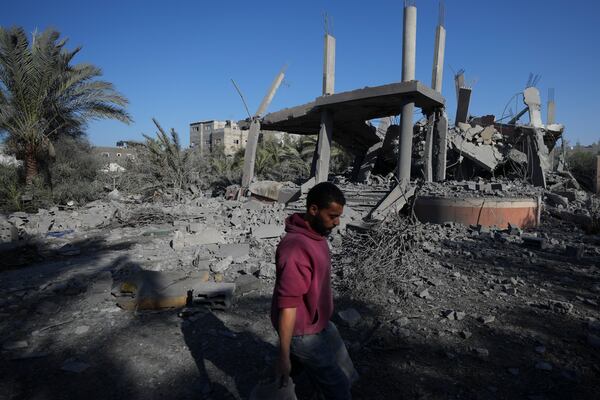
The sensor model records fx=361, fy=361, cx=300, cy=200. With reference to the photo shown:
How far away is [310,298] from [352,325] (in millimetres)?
1871

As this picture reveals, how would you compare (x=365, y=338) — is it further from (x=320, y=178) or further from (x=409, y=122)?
(x=320, y=178)

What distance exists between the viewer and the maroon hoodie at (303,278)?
5.30 ft

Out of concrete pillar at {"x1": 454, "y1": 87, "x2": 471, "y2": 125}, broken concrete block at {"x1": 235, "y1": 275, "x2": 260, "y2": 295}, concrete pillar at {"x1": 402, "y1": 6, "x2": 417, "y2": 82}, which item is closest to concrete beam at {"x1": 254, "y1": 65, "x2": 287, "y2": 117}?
concrete pillar at {"x1": 402, "y1": 6, "x2": 417, "y2": 82}

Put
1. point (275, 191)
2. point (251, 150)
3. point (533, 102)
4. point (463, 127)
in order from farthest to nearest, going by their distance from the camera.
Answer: point (533, 102) < point (251, 150) < point (463, 127) < point (275, 191)

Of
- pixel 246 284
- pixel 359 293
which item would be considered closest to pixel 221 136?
pixel 246 284

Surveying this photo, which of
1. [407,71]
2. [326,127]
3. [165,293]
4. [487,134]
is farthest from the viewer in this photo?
[487,134]

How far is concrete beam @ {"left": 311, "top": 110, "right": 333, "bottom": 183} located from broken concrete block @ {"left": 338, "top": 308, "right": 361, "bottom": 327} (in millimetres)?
6229

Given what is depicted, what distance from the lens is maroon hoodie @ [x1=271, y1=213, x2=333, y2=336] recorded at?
1616 millimetres

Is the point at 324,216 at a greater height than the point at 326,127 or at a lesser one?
lesser

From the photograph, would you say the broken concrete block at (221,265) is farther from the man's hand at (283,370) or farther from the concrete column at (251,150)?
the concrete column at (251,150)

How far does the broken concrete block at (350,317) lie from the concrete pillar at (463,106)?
34.4 feet

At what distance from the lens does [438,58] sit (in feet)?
34.1

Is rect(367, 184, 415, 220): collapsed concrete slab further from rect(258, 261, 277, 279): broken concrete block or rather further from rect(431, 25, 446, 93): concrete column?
rect(431, 25, 446, 93): concrete column

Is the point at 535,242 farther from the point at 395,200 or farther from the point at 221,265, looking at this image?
the point at 221,265
